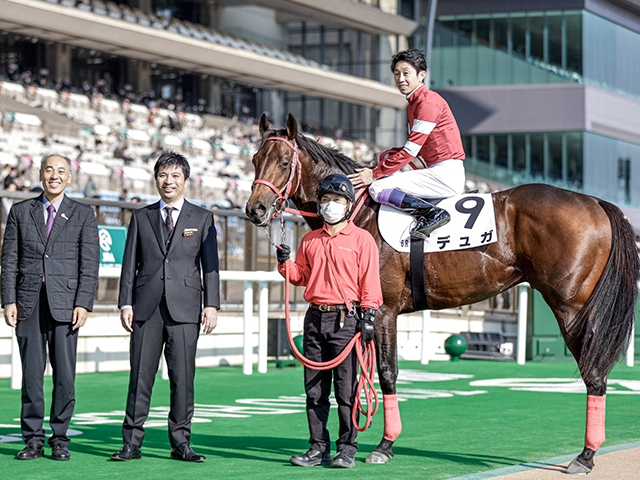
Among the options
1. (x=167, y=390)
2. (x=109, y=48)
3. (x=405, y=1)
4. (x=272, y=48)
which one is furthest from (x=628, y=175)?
(x=167, y=390)

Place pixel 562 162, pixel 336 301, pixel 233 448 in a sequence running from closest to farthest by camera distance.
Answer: pixel 336 301
pixel 233 448
pixel 562 162

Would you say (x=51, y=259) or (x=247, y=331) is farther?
(x=247, y=331)

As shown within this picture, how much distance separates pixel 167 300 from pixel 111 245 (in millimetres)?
5130

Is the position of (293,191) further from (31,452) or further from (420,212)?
(31,452)

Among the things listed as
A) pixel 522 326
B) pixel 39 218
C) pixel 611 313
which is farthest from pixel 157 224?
pixel 522 326

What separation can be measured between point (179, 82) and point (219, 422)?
29.8 meters

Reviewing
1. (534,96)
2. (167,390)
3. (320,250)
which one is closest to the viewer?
(320,250)

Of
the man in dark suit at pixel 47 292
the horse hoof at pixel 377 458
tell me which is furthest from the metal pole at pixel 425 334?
the man in dark suit at pixel 47 292

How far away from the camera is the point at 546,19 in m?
36.5

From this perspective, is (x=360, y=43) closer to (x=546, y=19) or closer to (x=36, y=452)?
(x=546, y=19)

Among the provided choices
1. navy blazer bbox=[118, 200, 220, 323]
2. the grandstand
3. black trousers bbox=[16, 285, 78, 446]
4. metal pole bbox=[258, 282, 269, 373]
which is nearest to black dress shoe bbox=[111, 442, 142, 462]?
black trousers bbox=[16, 285, 78, 446]

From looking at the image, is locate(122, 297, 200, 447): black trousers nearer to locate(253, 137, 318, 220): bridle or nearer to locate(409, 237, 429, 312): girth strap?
locate(253, 137, 318, 220): bridle

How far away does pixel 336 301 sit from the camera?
5.02m

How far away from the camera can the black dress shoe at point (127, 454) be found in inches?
202
